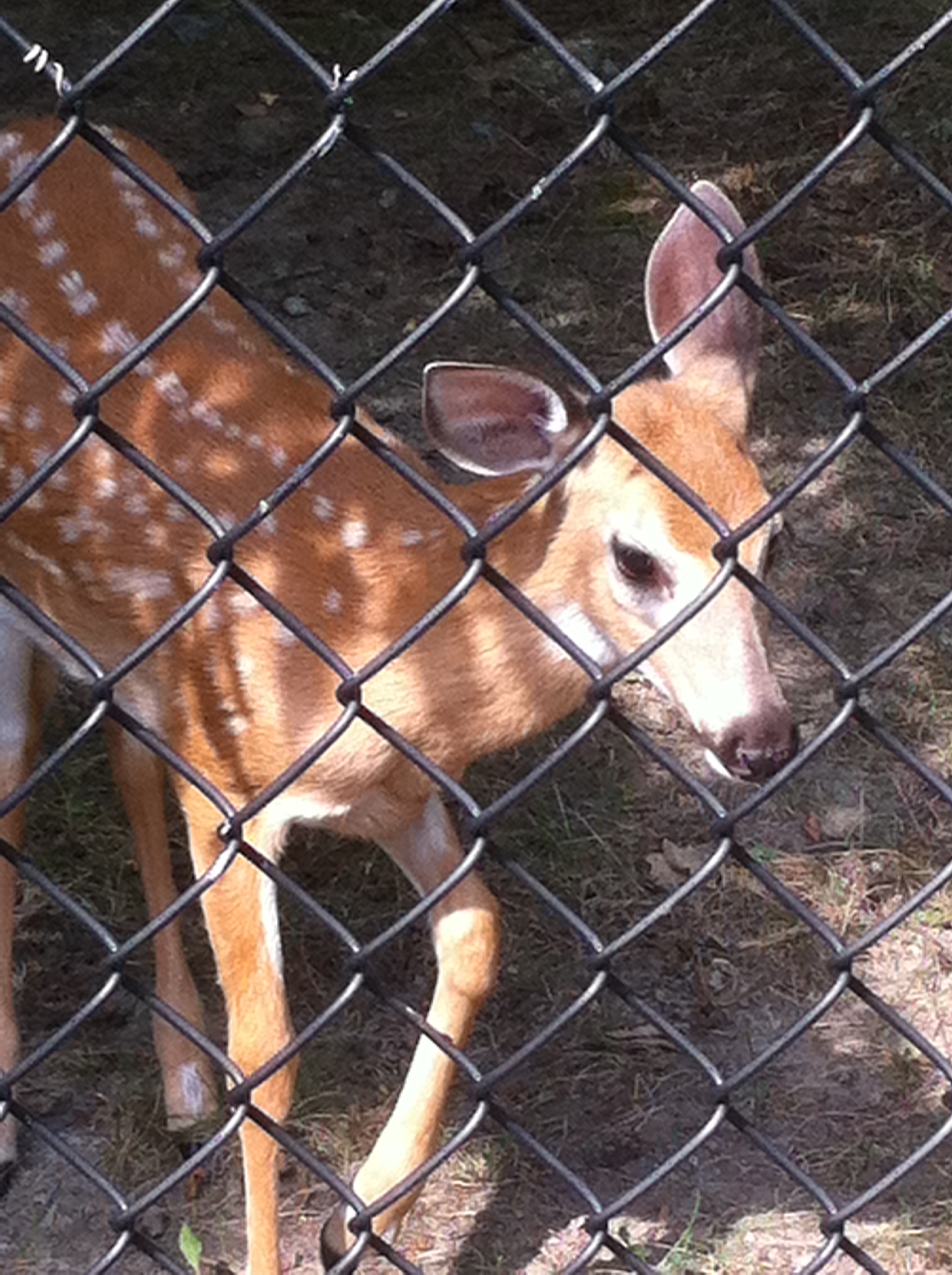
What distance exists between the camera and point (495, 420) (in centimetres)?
260

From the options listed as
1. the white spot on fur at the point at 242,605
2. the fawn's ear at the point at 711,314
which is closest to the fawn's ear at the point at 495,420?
the fawn's ear at the point at 711,314

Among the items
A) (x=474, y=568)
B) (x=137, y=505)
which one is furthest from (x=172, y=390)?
(x=474, y=568)

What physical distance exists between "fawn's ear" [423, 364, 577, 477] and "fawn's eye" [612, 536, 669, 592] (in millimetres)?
213

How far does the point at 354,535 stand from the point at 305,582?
10cm

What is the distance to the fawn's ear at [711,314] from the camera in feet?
9.40

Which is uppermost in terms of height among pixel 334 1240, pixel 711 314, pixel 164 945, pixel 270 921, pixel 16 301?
pixel 711 314

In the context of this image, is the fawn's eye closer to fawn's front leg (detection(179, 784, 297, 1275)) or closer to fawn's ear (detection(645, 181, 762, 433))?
fawn's ear (detection(645, 181, 762, 433))

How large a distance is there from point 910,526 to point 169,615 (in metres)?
2.26

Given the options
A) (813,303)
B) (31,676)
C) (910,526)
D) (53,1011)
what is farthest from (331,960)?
(813,303)

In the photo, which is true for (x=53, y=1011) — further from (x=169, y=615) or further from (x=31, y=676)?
(x=169, y=615)

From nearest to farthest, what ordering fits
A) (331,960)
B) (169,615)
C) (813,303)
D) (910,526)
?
(169,615) < (331,960) < (910,526) < (813,303)

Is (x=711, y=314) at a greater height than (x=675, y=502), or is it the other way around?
(x=711, y=314)

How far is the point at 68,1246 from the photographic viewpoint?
3.29 meters

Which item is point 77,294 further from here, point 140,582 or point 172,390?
point 140,582
